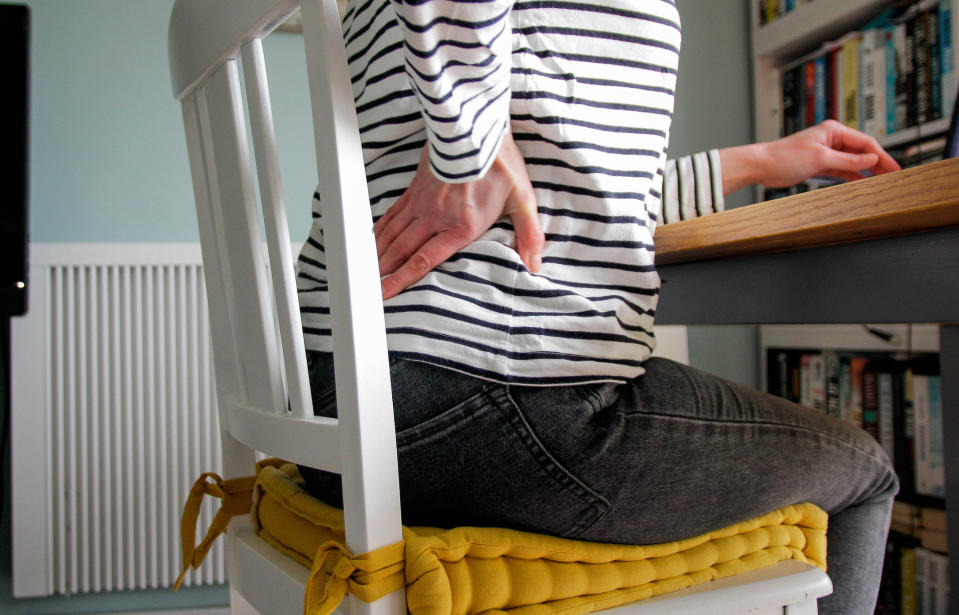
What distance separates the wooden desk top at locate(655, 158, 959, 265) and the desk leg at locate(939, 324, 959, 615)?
32 centimetres

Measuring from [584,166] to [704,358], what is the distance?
1.73 m

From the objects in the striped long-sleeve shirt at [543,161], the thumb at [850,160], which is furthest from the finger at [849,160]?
the striped long-sleeve shirt at [543,161]

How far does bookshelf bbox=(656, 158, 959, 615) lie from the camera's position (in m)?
0.52

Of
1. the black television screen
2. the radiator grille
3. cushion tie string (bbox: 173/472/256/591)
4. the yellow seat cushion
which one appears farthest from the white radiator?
the yellow seat cushion

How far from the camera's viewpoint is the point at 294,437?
0.54m

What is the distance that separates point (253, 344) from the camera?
0.62 metres

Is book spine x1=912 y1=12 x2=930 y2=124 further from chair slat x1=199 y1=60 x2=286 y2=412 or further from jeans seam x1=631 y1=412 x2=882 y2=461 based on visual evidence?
chair slat x1=199 y1=60 x2=286 y2=412

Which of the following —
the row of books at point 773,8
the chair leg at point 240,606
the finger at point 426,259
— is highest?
the row of books at point 773,8

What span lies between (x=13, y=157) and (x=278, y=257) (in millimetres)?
1168

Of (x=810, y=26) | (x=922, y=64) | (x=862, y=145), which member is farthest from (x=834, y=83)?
(x=862, y=145)

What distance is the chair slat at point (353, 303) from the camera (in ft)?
1.50

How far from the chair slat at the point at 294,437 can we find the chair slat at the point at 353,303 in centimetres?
2

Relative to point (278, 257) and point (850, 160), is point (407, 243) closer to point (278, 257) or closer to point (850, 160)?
point (278, 257)

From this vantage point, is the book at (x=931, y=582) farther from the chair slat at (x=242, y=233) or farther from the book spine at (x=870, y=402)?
the chair slat at (x=242, y=233)
